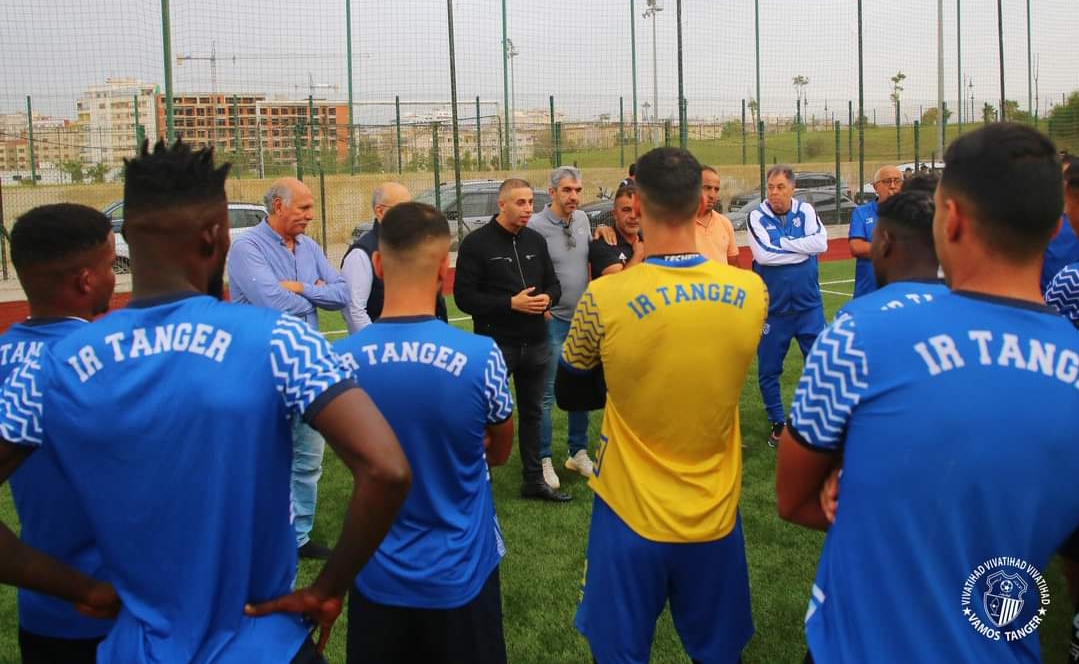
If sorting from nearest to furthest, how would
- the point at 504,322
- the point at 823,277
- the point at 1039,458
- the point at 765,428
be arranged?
the point at 1039,458 < the point at 504,322 < the point at 765,428 < the point at 823,277

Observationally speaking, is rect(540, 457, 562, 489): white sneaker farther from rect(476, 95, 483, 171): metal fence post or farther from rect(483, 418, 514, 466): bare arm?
rect(476, 95, 483, 171): metal fence post

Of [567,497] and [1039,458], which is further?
[567,497]

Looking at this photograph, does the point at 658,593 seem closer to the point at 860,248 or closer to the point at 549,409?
the point at 549,409

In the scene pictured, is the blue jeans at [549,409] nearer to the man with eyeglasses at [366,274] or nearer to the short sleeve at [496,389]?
the man with eyeglasses at [366,274]

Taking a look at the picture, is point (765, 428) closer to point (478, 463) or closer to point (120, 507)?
point (478, 463)

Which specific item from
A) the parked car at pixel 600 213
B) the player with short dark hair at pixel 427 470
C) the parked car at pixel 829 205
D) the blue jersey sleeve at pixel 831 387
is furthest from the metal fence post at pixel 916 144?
the blue jersey sleeve at pixel 831 387

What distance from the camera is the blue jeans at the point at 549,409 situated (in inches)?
246

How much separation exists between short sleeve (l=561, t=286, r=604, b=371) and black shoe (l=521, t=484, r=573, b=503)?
306 cm

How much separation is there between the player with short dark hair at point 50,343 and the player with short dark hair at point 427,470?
767mm

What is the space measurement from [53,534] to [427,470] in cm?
104

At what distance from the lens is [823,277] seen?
1692cm

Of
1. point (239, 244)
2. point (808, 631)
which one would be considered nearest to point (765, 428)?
point (239, 244)

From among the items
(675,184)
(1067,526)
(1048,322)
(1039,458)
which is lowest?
(1067,526)

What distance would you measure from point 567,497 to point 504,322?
127cm
